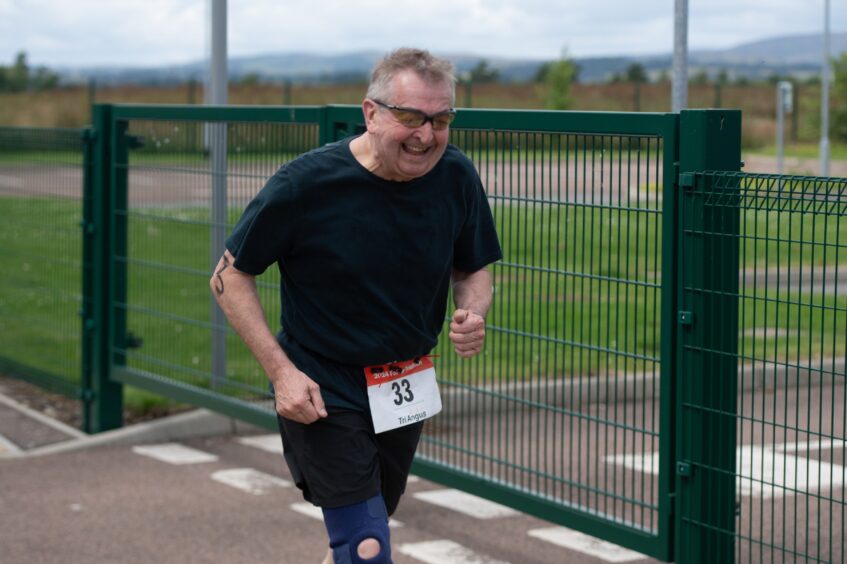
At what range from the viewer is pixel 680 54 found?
793 centimetres

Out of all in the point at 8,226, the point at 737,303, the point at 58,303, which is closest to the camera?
the point at 737,303

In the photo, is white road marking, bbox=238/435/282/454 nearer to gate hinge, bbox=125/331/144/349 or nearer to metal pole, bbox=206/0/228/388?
metal pole, bbox=206/0/228/388

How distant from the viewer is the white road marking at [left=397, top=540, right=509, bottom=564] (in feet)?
20.4

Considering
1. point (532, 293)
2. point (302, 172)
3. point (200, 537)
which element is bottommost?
point (200, 537)

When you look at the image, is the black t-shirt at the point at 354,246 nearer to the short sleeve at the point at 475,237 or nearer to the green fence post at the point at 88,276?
the short sleeve at the point at 475,237

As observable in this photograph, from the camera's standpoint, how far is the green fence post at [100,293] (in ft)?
29.0

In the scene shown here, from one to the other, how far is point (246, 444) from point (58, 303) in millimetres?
1894

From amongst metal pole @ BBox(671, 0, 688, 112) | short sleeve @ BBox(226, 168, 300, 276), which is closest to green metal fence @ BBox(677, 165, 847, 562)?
short sleeve @ BBox(226, 168, 300, 276)

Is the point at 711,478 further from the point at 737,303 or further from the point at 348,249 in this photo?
the point at 348,249

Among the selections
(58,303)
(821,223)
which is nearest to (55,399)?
(58,303)

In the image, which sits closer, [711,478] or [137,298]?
[711,478]

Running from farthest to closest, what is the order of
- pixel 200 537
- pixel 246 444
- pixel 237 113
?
pixel 246 444 < pixel 237 113 < pixel 200 537

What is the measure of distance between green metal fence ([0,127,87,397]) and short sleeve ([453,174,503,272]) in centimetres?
474

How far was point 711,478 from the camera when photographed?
526 cm
